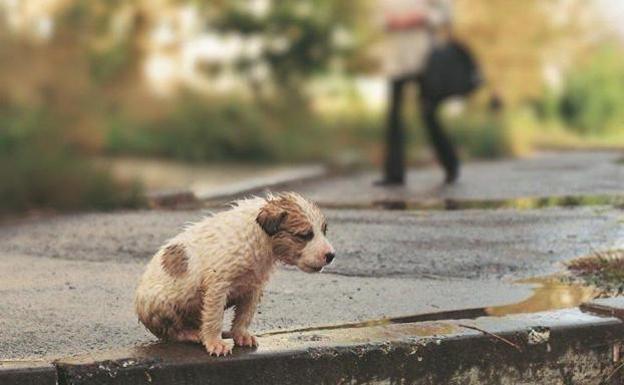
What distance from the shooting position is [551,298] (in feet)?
17.4

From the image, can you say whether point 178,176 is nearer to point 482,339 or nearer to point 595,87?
point 482,339

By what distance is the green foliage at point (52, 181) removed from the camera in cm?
988

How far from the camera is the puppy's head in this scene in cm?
374

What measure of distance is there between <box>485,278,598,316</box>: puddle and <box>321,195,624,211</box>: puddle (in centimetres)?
403

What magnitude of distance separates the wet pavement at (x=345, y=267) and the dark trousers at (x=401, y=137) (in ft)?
3.10

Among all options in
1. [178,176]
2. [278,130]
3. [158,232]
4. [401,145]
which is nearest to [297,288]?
[158,232]

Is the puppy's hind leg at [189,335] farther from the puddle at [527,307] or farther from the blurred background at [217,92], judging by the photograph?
the blurred background at [217,92]

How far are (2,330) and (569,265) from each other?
3136 mm

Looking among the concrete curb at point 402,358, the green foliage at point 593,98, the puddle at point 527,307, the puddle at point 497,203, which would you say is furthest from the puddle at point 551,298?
the green foliage at point 593,98

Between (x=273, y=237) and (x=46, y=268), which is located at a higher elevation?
(x=273, y=237)

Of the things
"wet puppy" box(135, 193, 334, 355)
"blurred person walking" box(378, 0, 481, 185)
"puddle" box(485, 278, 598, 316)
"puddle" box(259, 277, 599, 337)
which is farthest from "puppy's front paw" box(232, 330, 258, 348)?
"blurred person walking" box(378, 0, 481, 185)

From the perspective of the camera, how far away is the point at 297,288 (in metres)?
5.67

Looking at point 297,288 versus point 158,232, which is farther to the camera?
point 158,232

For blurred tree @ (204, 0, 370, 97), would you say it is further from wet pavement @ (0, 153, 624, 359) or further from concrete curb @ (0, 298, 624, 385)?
concrete curb @ (0, 298, 624, 385)
